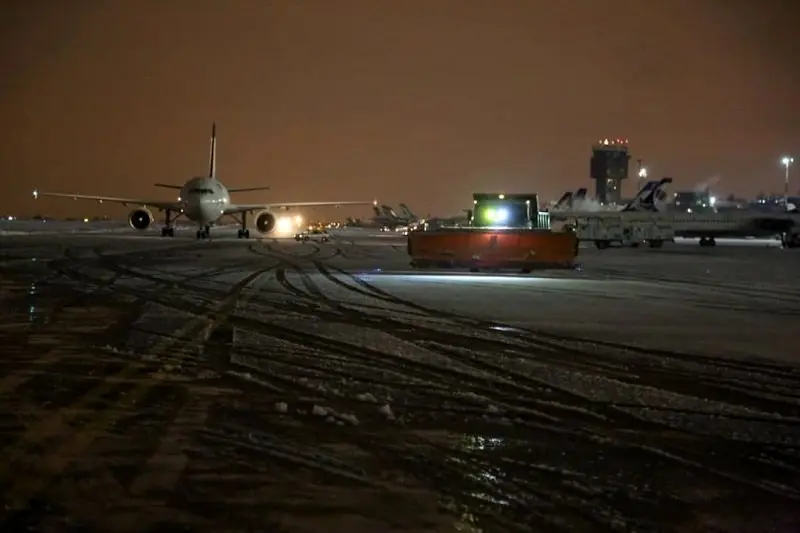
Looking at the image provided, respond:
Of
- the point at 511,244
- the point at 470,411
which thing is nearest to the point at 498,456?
the point at 470,411

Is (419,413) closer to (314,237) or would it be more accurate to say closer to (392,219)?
(314,237)

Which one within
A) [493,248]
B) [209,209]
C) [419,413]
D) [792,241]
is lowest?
[419,413]

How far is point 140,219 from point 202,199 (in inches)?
282

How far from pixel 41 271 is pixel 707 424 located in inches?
876

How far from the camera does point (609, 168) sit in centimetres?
18600

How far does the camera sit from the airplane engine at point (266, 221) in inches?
2276

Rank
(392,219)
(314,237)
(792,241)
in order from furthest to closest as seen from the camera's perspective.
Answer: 1. (392,219)
2. (314,237)
3. (792,241)

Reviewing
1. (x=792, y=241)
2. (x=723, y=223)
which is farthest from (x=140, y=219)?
(x=792, y=241)

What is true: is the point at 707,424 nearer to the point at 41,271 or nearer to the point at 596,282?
the point at 596,282

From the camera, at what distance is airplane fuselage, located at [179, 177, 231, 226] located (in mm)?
52281

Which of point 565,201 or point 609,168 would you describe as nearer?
point 565,201

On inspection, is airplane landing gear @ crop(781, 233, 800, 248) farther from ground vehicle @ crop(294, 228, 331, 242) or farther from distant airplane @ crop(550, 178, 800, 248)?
ground vehicle @ crop(294, 228, 331, 242)

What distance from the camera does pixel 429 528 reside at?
4.75 meters

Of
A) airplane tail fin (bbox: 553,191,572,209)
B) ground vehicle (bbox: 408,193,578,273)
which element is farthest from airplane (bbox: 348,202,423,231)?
ground vehicle (bbox: 408,193,578,273)
